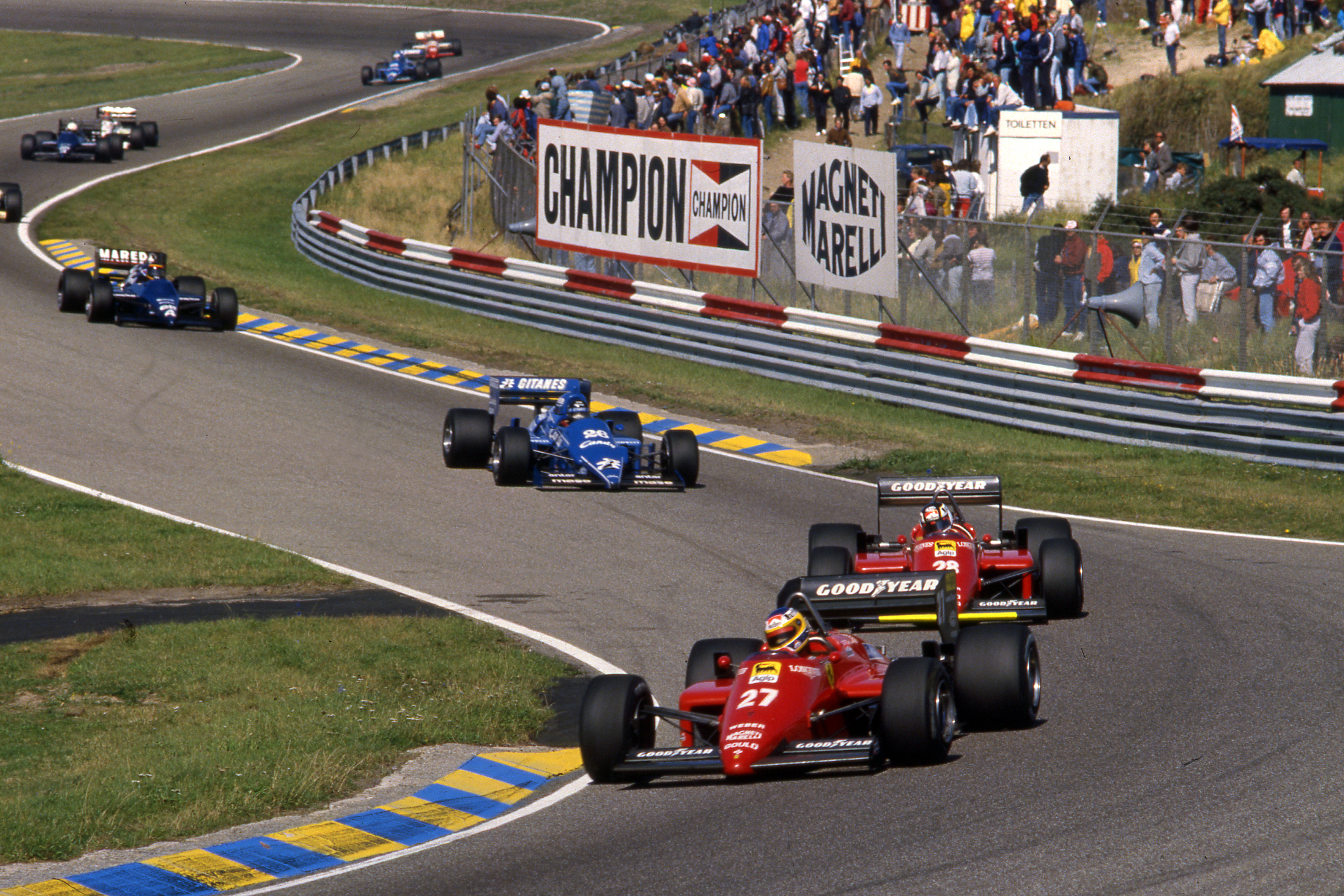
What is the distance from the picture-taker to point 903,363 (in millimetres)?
22156

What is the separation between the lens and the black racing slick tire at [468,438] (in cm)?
1831

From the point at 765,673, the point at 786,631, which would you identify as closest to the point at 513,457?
the point at 786,631

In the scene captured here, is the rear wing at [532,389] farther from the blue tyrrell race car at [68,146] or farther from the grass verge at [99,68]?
the grass verge at [99,68]

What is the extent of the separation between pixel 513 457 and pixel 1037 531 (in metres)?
6.62

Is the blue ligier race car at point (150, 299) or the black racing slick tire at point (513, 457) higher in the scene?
the blue ligier race car at point (150, 299)

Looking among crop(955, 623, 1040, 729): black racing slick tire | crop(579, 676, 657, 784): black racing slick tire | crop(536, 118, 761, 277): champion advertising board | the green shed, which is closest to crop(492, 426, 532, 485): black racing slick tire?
crop(536, 118, 761, 277): champion advertising board

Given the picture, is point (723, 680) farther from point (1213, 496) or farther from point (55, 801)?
point (1213, 496)

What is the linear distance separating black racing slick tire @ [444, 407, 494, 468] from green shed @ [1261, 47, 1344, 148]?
72.0ft

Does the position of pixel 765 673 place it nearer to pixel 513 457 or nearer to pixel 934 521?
pixel 934 521

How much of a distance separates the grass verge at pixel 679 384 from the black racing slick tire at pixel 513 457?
3894 millimetres

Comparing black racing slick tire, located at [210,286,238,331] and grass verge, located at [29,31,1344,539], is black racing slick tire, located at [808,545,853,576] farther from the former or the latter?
black racing slick tire, located at [210,286,238,331]

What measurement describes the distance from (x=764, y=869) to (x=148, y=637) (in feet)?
22.3

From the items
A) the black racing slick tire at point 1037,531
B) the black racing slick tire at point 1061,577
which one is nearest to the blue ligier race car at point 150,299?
the black racing slick tire at point 1037,531

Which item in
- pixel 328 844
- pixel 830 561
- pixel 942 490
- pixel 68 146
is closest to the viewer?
pixel 328 844
